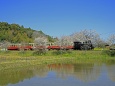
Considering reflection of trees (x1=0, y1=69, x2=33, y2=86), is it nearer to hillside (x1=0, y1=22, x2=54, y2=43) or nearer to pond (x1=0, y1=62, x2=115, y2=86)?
pond (x1=0, y1=62, x2=115, y2=86)

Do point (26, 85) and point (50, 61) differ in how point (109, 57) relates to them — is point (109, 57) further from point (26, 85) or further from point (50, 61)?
point (26, 85)

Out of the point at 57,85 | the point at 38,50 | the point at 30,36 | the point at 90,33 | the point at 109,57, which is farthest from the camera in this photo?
the point at 30,36

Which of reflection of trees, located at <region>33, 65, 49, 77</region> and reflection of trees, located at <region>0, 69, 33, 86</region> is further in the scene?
reflection of trees, located at <region>33, 65, 49, 77</region>

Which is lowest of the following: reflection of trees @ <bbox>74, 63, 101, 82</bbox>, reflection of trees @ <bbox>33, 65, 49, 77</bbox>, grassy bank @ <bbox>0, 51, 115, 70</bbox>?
reflection of trees @ <bbox>74, 63, 101, 82</bbox>

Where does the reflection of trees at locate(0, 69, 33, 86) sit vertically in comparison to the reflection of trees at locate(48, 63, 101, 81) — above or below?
above

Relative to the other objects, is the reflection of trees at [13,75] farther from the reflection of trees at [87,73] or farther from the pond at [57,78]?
the reflection of trees at [87,73]

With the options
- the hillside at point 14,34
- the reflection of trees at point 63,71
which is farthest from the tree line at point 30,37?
the reflection of trees at point 63,71

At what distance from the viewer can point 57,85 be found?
599 inches

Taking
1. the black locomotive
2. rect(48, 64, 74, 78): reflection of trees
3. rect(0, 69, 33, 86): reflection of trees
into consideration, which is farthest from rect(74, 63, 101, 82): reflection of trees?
the black locomotive

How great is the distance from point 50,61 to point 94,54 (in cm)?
1292

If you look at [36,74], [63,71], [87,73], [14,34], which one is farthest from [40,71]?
[14,34]


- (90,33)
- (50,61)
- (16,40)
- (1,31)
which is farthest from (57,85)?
(1,31)

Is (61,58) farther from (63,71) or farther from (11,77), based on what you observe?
(11,77)

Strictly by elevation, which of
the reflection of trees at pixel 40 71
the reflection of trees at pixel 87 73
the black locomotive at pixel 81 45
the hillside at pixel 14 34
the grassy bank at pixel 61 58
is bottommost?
the reflection of trees at pixel 87 73
